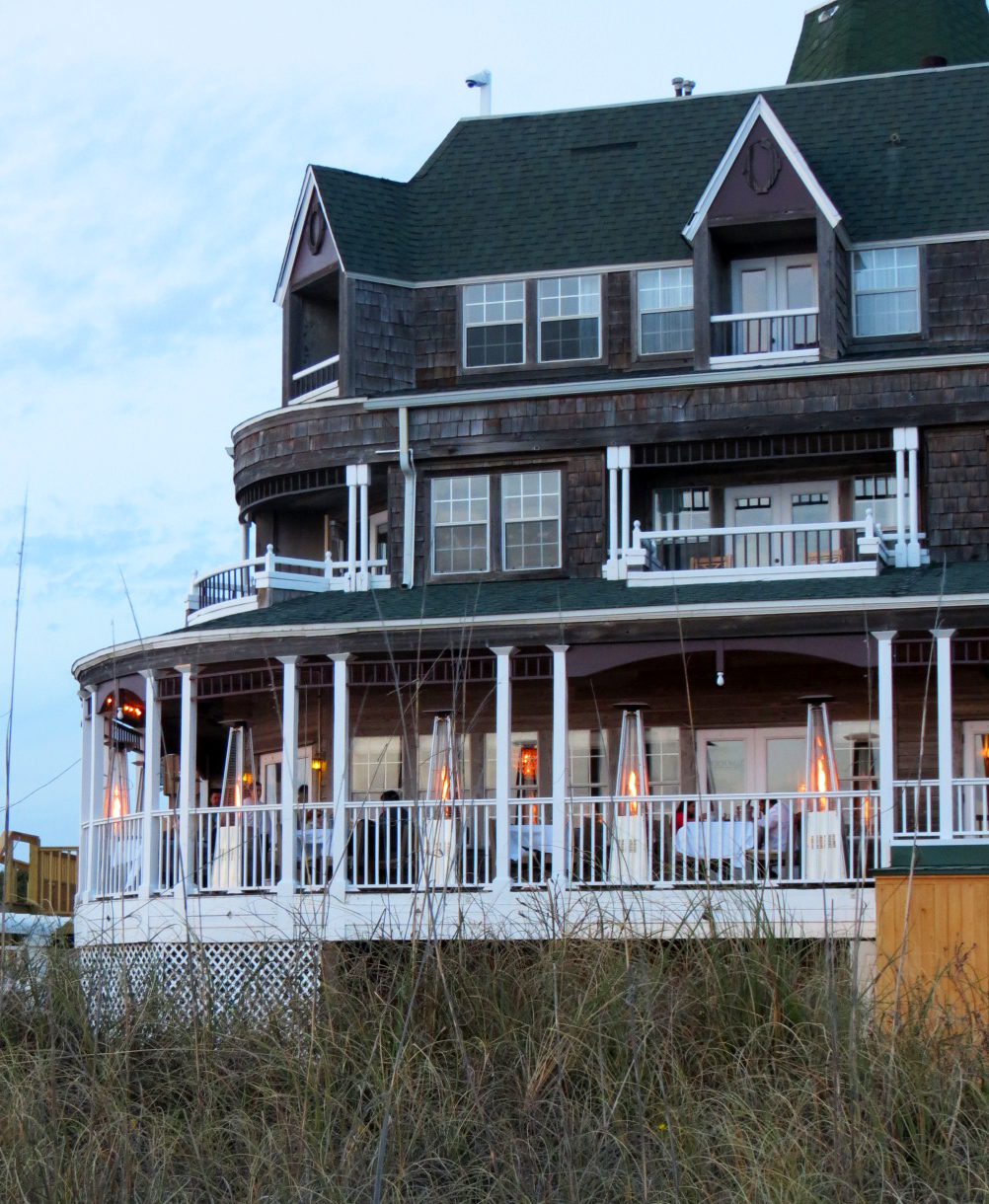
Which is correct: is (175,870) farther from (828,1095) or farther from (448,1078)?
(828,1095)

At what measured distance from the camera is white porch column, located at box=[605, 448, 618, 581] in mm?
22375

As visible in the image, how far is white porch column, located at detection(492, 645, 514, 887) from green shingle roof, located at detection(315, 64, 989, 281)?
6857 mm

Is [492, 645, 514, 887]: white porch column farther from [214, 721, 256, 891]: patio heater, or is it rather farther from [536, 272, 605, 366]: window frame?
[536, 272, 605, 366]: window frame

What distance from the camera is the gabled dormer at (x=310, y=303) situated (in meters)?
24.8

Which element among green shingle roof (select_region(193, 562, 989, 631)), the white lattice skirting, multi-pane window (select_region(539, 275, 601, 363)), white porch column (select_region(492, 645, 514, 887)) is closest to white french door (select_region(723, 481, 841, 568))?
green shingle roof (select_region(193, 562, 989, 631))

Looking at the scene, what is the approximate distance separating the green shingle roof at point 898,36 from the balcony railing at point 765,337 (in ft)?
19.7

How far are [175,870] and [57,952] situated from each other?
24.4 ft

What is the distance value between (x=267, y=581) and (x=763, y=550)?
228 inches

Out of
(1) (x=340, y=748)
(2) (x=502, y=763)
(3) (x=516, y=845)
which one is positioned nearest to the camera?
(2) (x=502, y=763)

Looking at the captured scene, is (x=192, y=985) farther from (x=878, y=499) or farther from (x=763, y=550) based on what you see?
(x=878, y=499)

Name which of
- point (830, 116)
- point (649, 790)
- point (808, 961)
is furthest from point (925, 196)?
point (808, 961)

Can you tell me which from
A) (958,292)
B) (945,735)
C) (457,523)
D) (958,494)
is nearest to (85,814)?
(457,523)

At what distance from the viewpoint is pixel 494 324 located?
24703 millimetres

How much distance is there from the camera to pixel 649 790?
73.6 feet
